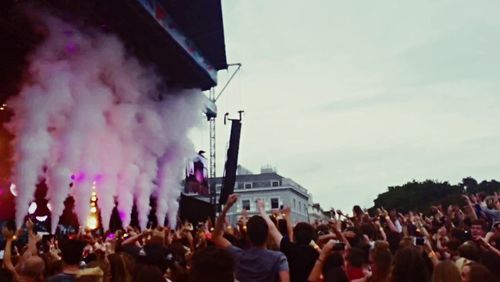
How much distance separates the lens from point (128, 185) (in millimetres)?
19969

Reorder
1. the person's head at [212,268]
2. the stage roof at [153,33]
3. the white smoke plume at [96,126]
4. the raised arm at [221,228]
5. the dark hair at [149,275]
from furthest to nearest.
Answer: the white smoke plume at [96,126]
the stage roof at [153,33]
the raised arm at [221,228]
the dark hair at [149,275]
the person's head at [212,268]

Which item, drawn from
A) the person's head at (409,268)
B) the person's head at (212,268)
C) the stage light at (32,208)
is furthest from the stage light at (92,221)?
the person's head at (212,268)

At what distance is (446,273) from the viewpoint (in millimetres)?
3414

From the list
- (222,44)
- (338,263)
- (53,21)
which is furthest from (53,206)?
(338,263)

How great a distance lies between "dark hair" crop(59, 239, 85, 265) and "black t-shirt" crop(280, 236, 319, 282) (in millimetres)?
1753

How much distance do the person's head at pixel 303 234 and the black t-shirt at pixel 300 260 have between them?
0.18ft

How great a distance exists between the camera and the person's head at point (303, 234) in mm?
4742

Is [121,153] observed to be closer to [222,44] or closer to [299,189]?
[222,44]

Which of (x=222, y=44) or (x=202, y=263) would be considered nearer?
(x=202, y=263)

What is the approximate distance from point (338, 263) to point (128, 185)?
16.4 m

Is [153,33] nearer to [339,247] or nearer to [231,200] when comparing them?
[231,200]

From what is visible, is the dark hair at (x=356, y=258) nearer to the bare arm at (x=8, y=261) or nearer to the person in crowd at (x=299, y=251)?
the person in crowd at (x=299, y=251)

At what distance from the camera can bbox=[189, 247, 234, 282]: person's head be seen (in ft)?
7.73

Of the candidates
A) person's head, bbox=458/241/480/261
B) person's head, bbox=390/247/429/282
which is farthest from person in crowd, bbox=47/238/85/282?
person's head, bbox=458/241/480/261
